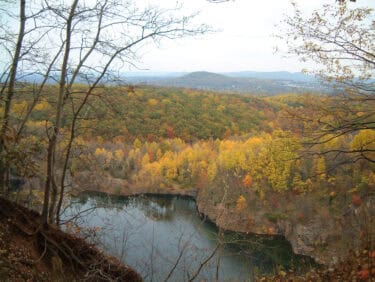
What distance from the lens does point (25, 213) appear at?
4.48 meters

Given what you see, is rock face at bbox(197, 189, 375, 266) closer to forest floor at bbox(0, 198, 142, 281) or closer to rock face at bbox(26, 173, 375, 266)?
rock face at bbox(26, 173, 375, 266)

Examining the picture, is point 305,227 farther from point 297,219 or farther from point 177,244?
point 177,244

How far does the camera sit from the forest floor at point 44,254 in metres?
3.69

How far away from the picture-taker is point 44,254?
13.6 ft

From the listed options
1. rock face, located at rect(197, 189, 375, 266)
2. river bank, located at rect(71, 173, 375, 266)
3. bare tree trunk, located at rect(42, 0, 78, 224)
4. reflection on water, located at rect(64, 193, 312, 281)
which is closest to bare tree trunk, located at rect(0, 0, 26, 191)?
bare tree trunk, located at rect(42, 0, 78, 224)

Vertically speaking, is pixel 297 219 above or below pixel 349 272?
below

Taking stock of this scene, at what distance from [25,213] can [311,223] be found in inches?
1037

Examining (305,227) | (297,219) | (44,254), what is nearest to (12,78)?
(44,254)

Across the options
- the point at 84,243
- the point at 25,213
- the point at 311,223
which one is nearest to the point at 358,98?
the point at 84,243

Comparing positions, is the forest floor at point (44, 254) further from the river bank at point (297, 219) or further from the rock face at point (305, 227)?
the rock face at point (305, 227)

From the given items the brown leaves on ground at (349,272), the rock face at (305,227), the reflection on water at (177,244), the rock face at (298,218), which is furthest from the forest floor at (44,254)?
the rock face at (305,227)

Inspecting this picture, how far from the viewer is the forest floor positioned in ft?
12.1

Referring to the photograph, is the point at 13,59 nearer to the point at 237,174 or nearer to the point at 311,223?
the point at 311,223

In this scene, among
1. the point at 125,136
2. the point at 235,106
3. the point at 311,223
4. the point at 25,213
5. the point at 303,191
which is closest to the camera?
the point at 25,213
